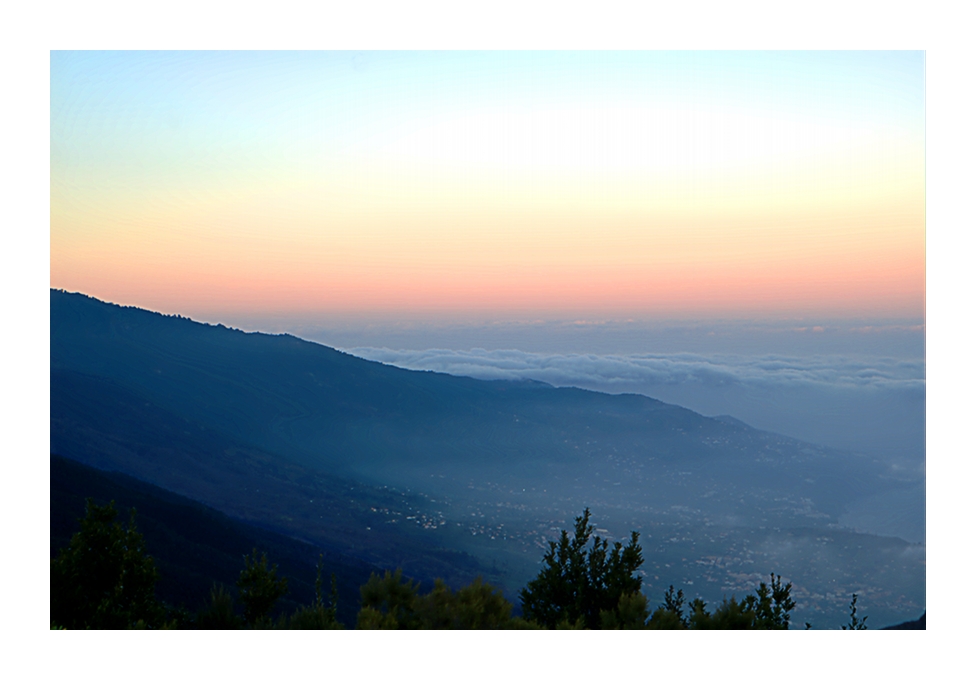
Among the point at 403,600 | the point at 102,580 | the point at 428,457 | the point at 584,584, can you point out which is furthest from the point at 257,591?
the point at 428,457

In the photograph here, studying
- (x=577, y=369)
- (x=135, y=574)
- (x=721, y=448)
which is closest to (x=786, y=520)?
(x=721, y=448)

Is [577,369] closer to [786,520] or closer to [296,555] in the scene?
[786,520]

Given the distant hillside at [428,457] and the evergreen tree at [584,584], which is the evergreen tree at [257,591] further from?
the distant hillside at [428,457]

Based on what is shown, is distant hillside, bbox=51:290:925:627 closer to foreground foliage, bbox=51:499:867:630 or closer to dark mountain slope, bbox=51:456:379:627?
dark mountain slope, bbox=51:456:379:627

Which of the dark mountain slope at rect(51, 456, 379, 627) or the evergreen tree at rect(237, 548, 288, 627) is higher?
the evergreen tree at rect(237, 548, 288, 627)

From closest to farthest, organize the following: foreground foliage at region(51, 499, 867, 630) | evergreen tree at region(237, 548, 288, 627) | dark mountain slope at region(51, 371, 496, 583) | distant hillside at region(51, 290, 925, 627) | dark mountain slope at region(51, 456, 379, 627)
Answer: foreground foliage at region(51, 499, 867, 630), evergreen tree at region(237, 548, 288, 627), dark mountain slope at region(51, 456, 379, 627), distant hillside at region(51, 290, 925, 627), dark mountain slope at region(51, 371, 496, 583)

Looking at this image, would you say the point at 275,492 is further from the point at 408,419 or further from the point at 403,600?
the point at 403,600

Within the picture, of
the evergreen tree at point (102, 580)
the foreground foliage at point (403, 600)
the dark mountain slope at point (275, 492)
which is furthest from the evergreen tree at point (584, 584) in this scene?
the dark mountain slope at point (275, 492)

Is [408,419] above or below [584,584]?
above

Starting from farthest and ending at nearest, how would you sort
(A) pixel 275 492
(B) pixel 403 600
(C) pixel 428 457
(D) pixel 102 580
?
(C) pixel 428 457 → (A) pixel 275 492 → (D) pixel 102 580 → (B) pixel 403 600

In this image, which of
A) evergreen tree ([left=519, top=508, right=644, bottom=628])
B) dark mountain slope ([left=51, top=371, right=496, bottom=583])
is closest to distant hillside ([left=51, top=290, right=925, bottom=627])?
dark mountain slope ([left=51, top=371, right=496, bottom=583])
